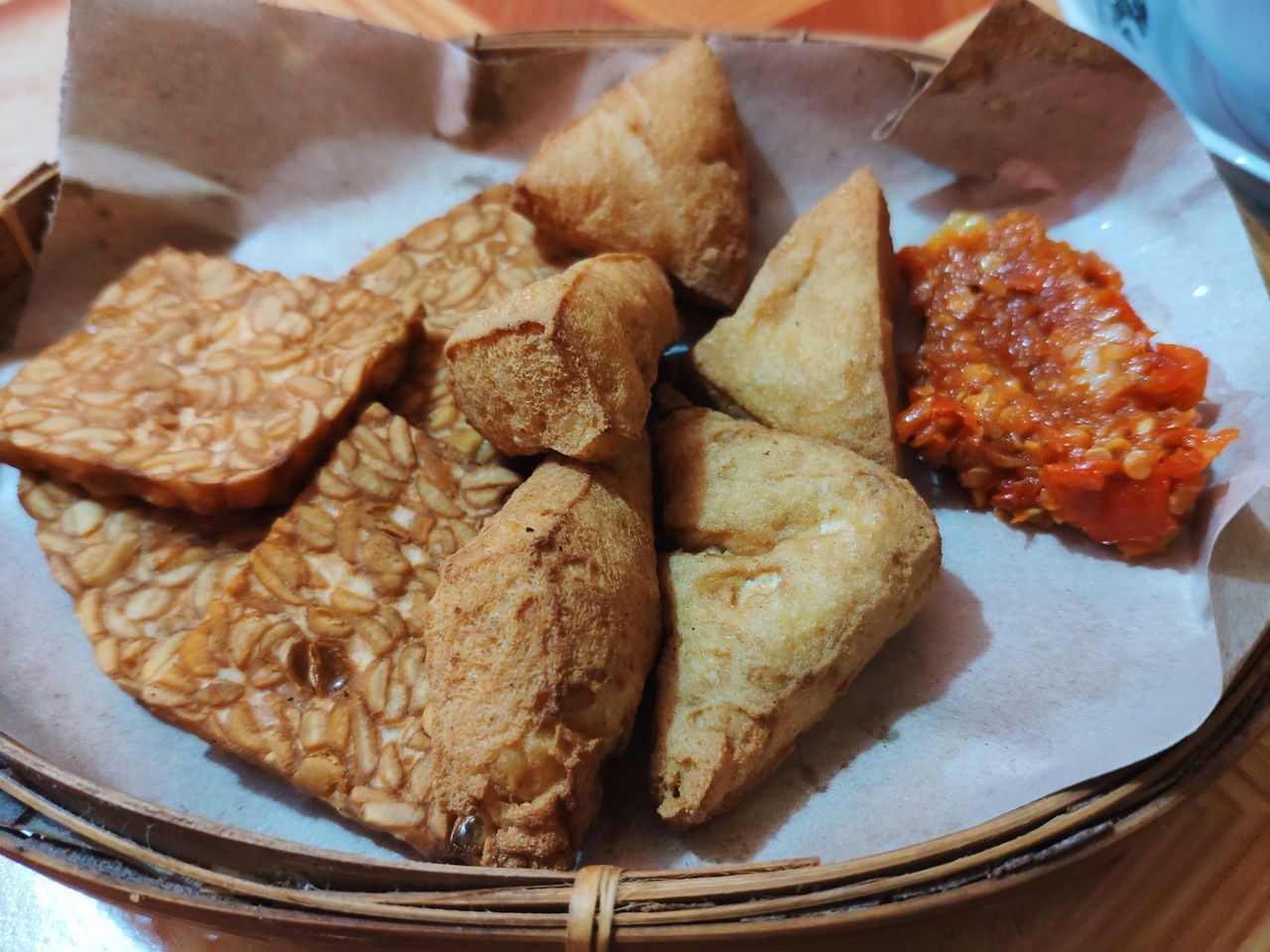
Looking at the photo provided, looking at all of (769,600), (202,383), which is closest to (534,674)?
(769,600)

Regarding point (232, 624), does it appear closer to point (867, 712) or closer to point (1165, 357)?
point (867, 712)

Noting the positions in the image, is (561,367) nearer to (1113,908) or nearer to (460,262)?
(460,262)

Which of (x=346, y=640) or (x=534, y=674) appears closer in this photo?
(x=534, y=674)

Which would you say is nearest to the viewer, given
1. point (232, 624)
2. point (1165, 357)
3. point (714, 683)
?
point (714, 683)

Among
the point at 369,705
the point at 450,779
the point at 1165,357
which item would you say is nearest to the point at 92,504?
the point at 369,705

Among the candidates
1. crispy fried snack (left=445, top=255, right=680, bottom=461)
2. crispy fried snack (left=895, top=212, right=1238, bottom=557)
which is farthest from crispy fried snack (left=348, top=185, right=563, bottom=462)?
crispy fried snack (left=895, top=212, right=1238, bottom=557)

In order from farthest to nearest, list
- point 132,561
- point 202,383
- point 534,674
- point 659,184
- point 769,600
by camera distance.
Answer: point 659,184, point 202,383, point 132,561, point 769,600, point 534,674

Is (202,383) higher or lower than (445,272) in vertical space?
lower

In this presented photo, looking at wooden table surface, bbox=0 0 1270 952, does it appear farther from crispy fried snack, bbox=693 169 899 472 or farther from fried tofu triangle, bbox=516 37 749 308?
fried tofu triangle, bbox=516 37 749 308
